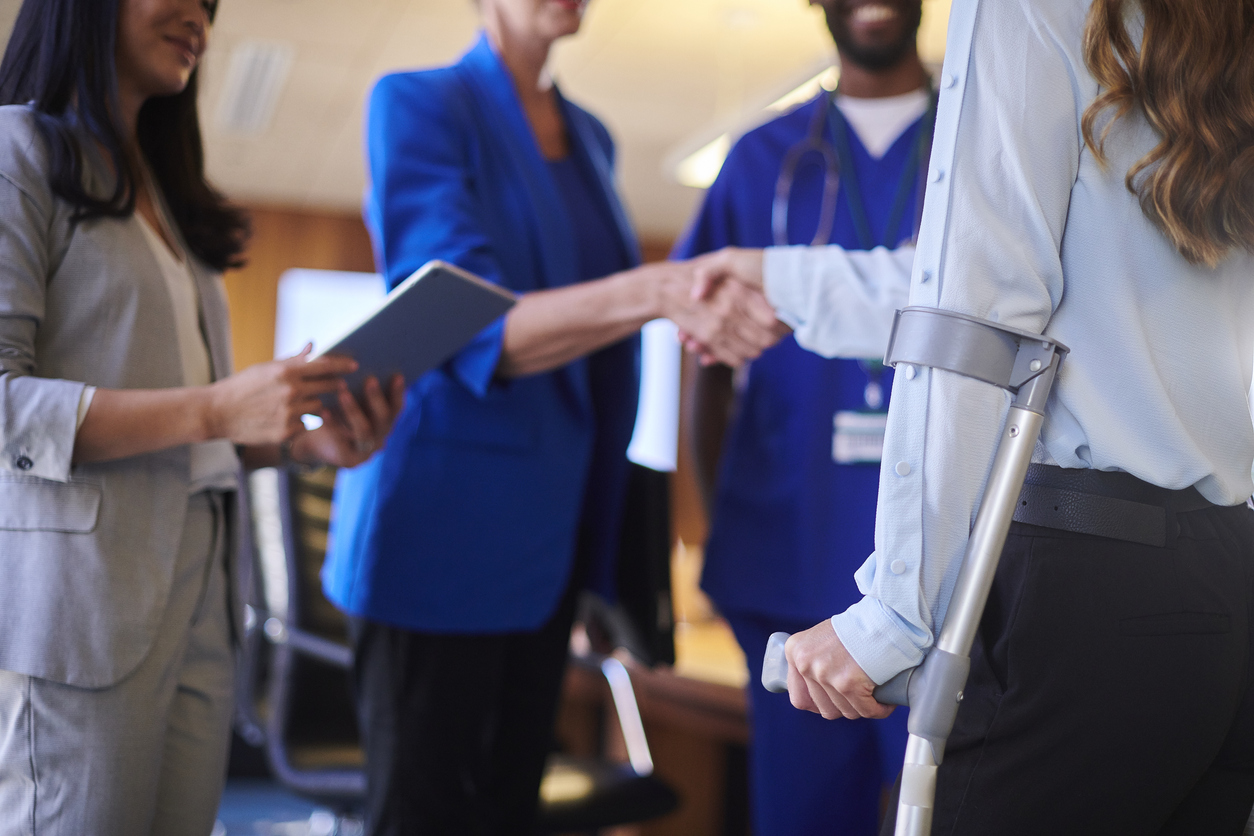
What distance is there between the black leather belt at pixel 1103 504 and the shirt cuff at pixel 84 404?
0.88 meters

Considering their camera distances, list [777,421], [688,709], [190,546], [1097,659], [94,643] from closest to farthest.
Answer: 1. [1097,659]
2. [94,643]
3. [190,546]
4. [777,421]
5. [688,709]

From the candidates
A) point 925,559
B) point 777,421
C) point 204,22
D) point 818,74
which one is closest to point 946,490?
point 925,559

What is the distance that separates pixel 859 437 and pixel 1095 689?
732 mm

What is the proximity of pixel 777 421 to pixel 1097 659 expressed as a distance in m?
0.85

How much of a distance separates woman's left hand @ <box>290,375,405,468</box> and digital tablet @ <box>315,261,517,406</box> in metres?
0.02

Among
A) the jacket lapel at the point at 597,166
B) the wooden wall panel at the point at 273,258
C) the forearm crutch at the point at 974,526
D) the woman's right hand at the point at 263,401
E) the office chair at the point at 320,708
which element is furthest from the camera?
the wooden wall panel at the point at 273,258

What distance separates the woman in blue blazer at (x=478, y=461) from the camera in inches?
60.2

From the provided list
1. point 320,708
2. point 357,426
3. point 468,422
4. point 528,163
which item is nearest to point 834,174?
point 528,163

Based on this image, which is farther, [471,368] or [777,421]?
[777,421]

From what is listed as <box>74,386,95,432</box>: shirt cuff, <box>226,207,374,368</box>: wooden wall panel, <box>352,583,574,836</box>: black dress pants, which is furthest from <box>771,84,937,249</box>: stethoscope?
<box>226,207,374,368</box>: wooden wall panel

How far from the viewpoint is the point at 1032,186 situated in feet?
2.93

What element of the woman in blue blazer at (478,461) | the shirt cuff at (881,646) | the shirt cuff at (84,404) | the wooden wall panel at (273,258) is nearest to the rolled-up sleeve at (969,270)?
the shirt cuff at (881,646)

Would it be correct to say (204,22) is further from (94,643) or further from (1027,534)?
(1027,534)

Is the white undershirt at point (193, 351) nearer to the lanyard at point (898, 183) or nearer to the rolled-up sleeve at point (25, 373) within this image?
the rolled-up sleeve at point (25, 373)
